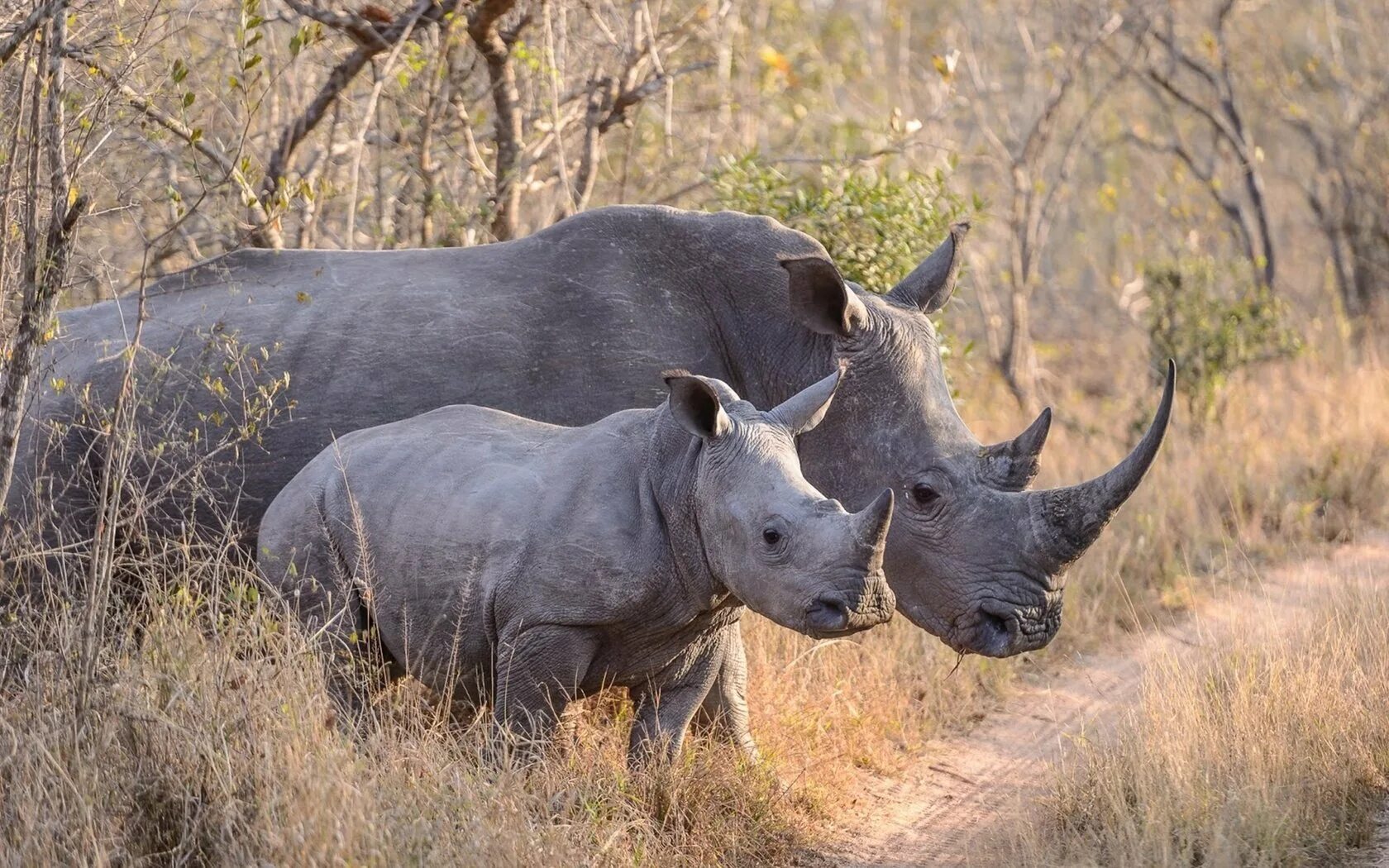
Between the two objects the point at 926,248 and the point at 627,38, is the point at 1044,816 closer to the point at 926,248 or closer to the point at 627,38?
the point at 926,248

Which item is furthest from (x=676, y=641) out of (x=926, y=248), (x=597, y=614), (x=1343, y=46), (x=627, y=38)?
(x=1343, y=46)

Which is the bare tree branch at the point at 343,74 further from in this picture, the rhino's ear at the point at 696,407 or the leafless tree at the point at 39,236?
the rhino's ear at the point at 696,407

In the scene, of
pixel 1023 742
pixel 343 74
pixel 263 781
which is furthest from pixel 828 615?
pixel 343 74

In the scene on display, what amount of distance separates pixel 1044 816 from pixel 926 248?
3.73m

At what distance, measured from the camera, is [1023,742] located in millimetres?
7113

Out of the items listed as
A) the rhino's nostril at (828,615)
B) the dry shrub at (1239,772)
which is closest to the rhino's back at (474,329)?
the rhino's nostril at (828,615)

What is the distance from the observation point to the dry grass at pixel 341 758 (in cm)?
448

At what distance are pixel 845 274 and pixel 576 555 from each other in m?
3.51

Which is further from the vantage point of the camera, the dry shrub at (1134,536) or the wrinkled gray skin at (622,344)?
the dry shrub at (1134,536)

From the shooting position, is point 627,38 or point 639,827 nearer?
point 639,827

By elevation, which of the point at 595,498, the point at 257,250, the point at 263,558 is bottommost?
the point at 263,558

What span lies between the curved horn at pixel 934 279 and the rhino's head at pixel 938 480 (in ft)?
0.04

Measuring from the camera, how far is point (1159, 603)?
8797mm

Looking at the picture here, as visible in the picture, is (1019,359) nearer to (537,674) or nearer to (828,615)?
(537,674)
